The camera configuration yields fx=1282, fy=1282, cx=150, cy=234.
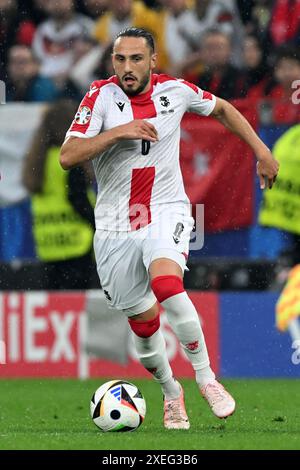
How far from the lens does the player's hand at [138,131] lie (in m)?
6.83

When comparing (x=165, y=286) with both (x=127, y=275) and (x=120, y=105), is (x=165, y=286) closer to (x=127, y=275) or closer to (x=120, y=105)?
(x=127, y=275)

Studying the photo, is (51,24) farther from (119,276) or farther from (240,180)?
(119,276)

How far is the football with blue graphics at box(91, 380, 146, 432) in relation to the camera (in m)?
6.90

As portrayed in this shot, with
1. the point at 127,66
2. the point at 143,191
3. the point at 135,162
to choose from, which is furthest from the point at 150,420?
the point at 127,66

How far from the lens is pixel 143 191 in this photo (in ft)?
23.8

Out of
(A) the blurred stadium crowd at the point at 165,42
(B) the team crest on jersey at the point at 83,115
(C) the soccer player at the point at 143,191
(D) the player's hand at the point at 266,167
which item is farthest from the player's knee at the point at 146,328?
(A) the blurred stadium crowd at the point at 165,42

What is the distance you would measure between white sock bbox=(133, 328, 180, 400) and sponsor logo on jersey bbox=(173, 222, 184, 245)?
0.59 metres

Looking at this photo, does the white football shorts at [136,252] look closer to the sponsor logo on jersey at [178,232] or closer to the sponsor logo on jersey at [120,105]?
the sponsor logo on jersey at [178,232]

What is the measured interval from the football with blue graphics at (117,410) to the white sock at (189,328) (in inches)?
14.6

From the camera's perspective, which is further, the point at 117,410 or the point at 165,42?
the point at 165,42

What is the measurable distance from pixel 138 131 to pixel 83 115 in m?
0.39

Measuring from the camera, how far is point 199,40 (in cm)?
1159

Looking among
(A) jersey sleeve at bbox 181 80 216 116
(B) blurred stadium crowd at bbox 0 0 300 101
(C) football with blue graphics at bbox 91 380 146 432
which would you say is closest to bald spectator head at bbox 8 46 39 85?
(B) blurred stadium crowd at bbox 0 0 300 101

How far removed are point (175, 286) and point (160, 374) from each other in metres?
0.77
